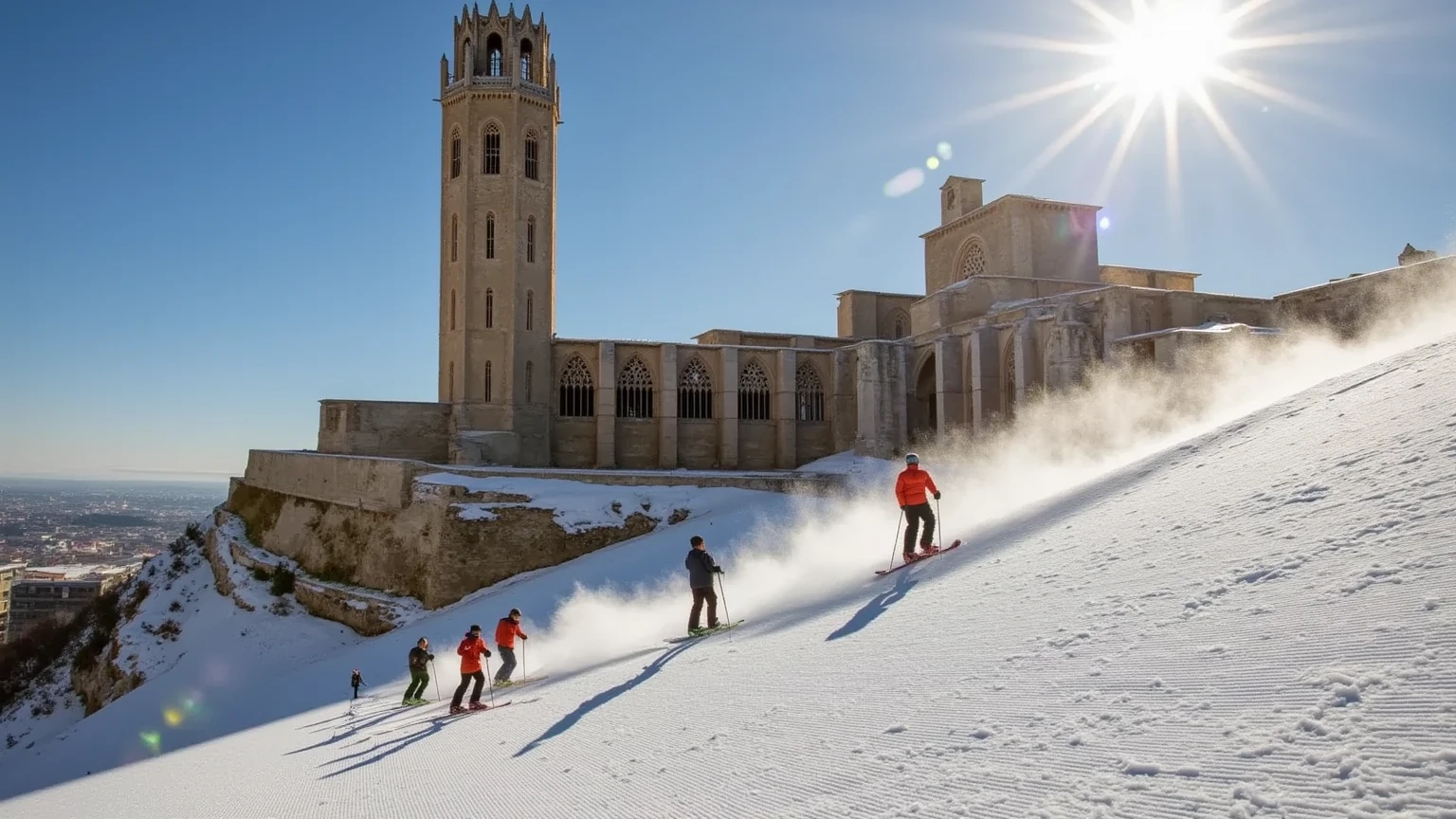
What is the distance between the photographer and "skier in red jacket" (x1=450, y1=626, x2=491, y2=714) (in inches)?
482

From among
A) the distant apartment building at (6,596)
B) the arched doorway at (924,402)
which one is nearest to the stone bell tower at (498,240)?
the arched doorway at (924,402)

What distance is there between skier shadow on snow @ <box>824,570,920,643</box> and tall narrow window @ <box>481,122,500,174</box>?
105ft

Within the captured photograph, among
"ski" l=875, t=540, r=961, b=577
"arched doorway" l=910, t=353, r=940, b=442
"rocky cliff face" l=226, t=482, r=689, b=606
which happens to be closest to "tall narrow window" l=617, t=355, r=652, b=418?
"arched doorway" l=910, t=353, r=940, b=442

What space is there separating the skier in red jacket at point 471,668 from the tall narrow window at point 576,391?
2575cm

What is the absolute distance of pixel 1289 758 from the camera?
158 inches

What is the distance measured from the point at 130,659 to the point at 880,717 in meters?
31.1

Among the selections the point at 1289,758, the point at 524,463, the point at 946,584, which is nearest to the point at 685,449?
the point at 524,463

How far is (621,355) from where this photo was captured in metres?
38.8

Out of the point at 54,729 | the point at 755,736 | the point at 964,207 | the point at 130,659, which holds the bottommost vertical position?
the point at 54,729

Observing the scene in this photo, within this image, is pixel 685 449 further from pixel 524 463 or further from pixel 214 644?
pixel 214 644

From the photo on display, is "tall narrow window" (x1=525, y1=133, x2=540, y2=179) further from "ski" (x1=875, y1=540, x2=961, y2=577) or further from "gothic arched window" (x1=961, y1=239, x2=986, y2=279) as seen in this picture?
"ski" (x1=875, y1=540, x2=961, y2=577)

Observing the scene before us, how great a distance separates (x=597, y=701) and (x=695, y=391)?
30.7 m

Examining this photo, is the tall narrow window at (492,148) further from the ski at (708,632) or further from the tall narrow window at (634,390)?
the ski at (708,632)

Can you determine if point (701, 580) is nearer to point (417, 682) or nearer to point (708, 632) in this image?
point (708, 632)
